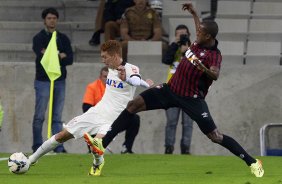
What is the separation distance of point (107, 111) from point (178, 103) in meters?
1.07

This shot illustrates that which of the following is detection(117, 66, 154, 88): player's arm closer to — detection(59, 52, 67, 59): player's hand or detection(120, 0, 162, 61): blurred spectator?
detection(59, 52, 67, 59): player's hand

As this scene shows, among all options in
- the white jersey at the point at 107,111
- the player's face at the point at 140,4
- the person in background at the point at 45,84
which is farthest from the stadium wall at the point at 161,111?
the white jersey at the point at 107,111

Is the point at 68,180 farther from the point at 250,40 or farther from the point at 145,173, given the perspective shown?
the point at 250,40

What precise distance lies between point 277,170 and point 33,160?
3292 millimetres

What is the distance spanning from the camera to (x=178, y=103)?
1377 centimetres

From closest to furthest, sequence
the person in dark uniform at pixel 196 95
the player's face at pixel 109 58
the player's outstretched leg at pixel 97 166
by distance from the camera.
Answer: the player's outstretched leg at pixel 97 166
the person in dark uniform at pixel 196 95
the player's face at pixel 109 58

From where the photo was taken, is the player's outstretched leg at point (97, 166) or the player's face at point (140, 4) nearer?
the player's outstretched leg at point (97, 166)

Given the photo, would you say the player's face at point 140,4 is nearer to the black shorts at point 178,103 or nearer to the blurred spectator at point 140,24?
the blurred spectator at point 140,24

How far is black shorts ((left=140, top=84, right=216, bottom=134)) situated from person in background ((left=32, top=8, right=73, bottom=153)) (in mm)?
5547

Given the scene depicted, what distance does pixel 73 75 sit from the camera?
21.1 m

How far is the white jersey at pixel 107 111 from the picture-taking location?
553 inches

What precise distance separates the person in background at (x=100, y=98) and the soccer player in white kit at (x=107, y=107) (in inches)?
181

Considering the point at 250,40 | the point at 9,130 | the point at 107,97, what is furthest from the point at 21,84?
the point at 107,97

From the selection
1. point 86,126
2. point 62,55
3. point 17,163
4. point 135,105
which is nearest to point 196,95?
point 135,105
